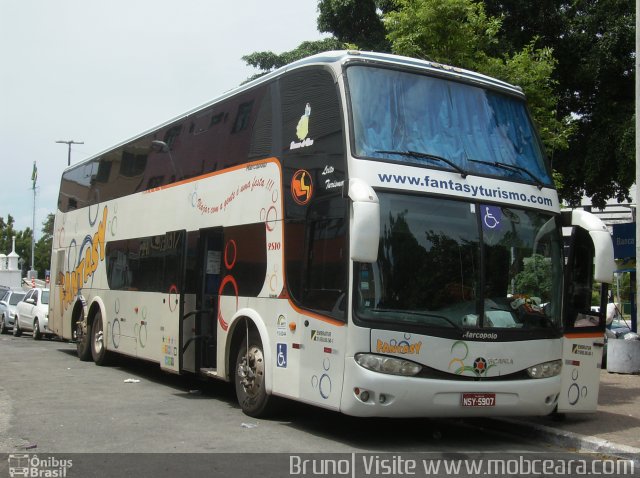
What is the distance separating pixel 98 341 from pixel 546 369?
399 inches

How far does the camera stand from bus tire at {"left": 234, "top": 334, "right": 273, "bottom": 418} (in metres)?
9.25

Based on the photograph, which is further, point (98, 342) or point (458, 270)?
point (98, 342)

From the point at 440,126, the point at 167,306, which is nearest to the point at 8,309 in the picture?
the point at 167,306

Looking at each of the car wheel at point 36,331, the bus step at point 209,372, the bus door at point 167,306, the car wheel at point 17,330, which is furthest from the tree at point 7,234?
the bus step at point 209,372

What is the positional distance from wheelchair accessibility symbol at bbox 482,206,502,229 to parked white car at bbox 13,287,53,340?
743 inches

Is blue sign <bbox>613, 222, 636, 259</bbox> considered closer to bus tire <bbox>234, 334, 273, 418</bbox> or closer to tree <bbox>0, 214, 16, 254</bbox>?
bus tire <bbox>234, 334, 273, 418</bbox>

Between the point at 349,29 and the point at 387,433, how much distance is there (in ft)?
54.5

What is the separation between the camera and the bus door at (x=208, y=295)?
10828 mm

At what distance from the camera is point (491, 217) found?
27.2 ft

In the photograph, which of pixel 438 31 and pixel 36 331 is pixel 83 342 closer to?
pixel 36 331

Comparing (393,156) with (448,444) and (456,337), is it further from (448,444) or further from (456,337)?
(448,444)

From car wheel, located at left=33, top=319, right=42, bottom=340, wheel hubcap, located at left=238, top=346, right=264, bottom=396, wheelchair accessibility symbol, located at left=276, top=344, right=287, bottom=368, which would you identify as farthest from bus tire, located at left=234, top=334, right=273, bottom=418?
car wheel, located at left=33, top=319, right=42, bottom=340

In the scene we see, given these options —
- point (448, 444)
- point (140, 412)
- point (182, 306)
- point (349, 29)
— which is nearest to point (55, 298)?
point (182, 306)

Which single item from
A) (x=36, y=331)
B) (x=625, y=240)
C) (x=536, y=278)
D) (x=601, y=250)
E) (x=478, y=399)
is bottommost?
(x=36, y=331)
